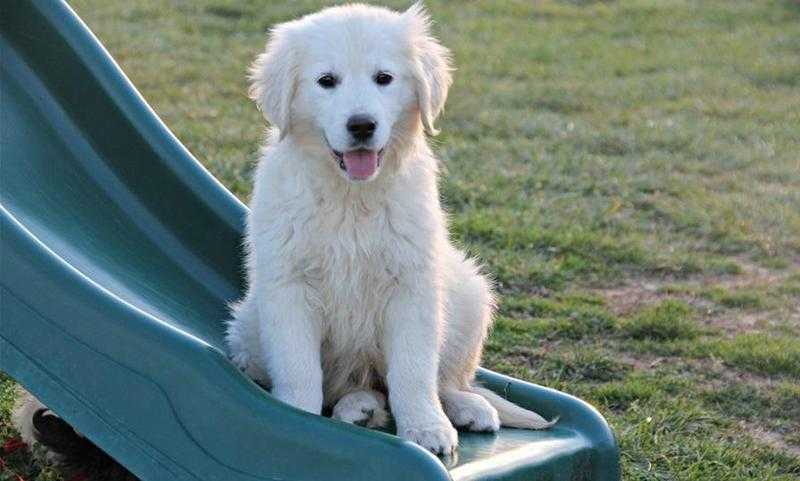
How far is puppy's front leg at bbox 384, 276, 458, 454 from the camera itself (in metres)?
3.98

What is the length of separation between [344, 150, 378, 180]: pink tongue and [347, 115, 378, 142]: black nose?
67 mm

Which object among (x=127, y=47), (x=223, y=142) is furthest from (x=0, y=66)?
(x=127, y=47)

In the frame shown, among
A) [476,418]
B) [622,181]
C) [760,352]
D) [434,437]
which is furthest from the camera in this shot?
[622,181]

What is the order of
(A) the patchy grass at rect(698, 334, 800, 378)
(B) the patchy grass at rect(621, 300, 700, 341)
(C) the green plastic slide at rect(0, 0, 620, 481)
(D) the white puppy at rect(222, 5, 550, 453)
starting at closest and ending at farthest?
(C) the green plastic slide at rect(0, 0, 620, 481)
(D) the white puppy at rect(222, 5, 550, 453)
(A) the patchy grass at rect(698, 334, 800, 378)
(B) the patchy grass at rect(621, 300, 700, 341)

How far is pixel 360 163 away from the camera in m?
4.02

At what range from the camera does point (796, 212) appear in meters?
8.46

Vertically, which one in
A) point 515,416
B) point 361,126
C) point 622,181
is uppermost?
point 361,126

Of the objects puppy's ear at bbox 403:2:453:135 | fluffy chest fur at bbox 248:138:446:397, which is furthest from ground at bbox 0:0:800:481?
puppy's ear at bbox 403:2:453:135

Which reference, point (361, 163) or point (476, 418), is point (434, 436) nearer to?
point (476, 418)

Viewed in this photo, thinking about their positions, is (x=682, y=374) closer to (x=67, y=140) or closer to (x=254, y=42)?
(x=67, y=140)

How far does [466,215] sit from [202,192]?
2.85 metres

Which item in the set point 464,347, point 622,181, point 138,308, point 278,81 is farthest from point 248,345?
point 622,181

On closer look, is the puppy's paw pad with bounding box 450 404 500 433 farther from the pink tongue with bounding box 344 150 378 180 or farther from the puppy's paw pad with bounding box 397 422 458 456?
the pink tongue with bounding box 344 150 378 180

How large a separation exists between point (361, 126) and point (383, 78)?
0.21 meters
